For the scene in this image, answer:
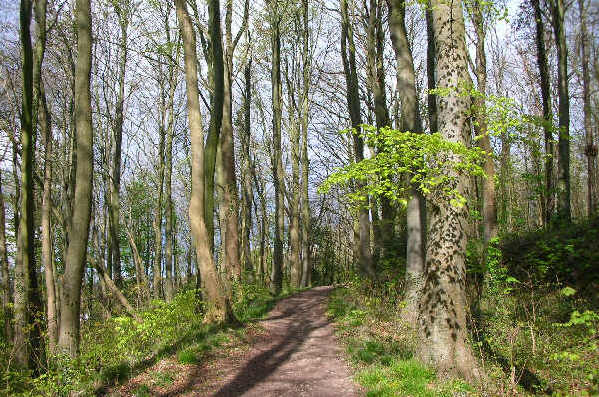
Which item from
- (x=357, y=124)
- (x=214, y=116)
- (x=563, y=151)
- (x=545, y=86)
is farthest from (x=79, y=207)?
(x=545, y=86)

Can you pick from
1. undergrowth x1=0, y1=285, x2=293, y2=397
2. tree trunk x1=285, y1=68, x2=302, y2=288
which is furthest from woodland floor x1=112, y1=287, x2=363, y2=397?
tree trunk x1=285, y1=68, x2=302, y2=288

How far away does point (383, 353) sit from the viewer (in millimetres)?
7102

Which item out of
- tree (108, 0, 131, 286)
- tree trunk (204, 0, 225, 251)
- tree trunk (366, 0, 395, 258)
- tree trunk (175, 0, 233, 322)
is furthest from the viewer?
tree (108, 0, 131, 286)

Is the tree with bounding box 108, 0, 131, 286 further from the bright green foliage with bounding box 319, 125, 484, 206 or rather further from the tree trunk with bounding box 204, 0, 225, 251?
the bright green foliage with bounding box 319, 125, 484, 206

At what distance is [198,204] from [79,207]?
2321mm

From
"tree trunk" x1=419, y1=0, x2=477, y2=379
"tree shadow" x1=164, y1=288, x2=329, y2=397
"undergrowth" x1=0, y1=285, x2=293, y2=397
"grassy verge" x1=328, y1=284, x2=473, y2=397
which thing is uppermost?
"tree trunk" x1=419, y1=0, x2=477, y2=379

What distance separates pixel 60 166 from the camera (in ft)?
51.3

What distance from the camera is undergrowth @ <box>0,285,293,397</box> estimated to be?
18.1 ft

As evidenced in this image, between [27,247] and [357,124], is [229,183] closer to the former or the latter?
[357,124]


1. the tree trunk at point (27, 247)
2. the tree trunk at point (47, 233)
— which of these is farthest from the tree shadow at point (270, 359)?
the tree trunk at point (47, 233)

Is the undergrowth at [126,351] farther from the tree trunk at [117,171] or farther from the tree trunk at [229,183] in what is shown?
the tree trunk at [117,171]

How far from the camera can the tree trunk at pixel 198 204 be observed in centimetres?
855

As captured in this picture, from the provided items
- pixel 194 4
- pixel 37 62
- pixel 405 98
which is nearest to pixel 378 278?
pixel 405 98

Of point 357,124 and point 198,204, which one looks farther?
point 357,124
